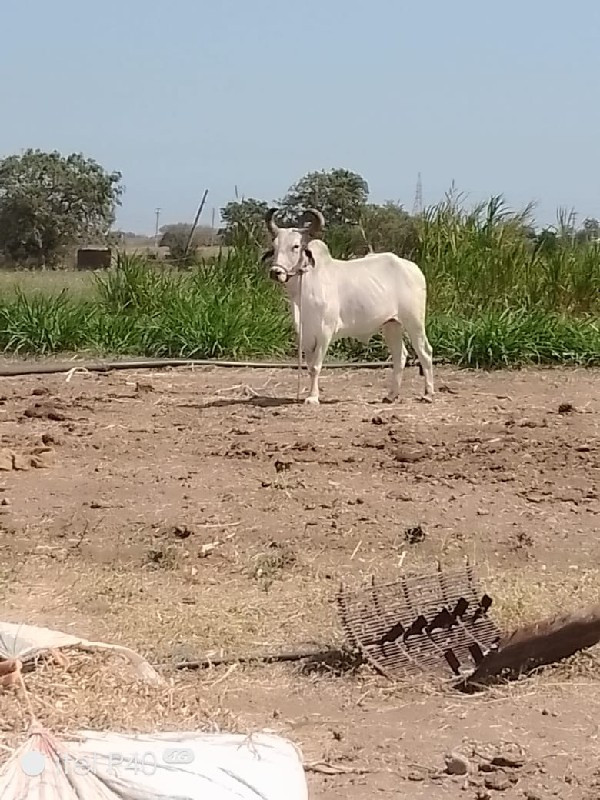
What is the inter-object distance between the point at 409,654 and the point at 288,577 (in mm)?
1282

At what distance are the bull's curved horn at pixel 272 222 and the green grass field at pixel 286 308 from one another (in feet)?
11.9

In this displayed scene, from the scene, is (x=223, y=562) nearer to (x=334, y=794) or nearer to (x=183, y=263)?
(x=334, y=794)

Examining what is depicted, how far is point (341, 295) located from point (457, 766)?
6870 millimetres

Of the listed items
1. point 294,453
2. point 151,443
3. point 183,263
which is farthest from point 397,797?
point 183,263

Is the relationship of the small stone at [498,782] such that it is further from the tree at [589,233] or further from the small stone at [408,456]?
the tree at [589,233]

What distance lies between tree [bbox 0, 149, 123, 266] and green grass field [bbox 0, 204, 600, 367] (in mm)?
22457

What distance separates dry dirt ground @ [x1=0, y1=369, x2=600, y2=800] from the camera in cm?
398

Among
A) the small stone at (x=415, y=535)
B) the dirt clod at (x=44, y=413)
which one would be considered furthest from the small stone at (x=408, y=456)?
the dirt clod at (x=44, y=413)

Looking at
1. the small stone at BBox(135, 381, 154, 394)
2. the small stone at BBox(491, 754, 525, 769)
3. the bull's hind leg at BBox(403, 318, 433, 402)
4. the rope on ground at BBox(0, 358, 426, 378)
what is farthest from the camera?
the rope on ground at BBox(0, 358, 426, 378)

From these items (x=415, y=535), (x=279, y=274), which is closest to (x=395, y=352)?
(x=279, y=274)

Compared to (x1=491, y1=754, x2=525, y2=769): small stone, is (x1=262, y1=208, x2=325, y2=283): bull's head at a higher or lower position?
higher

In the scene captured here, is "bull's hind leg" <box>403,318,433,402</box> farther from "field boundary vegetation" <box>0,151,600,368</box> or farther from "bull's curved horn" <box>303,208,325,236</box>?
"field boundary vegetation" <box>0,151,600,368</box>

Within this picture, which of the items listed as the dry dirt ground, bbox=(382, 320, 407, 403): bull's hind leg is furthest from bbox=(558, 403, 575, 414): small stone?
bbox=(382, 320, 407, 403): bull's hind leg

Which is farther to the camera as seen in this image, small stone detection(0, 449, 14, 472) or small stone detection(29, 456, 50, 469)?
small stone detection(29, 456, 50, 469)
